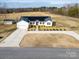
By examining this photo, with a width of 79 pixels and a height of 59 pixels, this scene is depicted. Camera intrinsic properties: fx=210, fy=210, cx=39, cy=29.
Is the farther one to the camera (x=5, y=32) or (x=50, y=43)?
(x=5, y=32)

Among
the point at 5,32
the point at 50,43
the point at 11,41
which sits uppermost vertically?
the point at 11,41

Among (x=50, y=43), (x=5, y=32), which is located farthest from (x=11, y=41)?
(x=5, y=32)

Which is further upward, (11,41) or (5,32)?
(11,41)

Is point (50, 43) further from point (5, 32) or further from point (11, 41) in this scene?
point (5, 32)

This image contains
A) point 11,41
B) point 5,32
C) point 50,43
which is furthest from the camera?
point 5,32

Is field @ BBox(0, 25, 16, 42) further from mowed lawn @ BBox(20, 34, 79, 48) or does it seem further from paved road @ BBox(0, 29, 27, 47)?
mowed lawn @ BBox(20, 34, 79, 48)

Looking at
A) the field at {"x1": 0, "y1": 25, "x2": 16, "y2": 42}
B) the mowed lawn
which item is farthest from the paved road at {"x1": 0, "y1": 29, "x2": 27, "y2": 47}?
the field at {"x1": 0, "y1": 25, "x2": 16, "y2": 42}

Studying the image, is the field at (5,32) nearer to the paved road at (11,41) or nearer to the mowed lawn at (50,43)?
the paved road at (11,41)

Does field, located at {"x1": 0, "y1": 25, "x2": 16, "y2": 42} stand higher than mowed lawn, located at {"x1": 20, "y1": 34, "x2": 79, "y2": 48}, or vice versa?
mowed lawn, located at {"x1": 20, "y1": 34, "x2": 79, "y2": 48}

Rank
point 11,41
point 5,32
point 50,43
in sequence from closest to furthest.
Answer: point 11,41 → point 50,43 → point 5,32

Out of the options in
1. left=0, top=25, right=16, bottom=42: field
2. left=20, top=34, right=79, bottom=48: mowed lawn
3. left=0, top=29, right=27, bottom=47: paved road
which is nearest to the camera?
left=0, top=29, right=27, bottom=47: paved road

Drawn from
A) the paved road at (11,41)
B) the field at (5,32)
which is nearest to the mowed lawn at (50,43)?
the paved road at (11,41)
